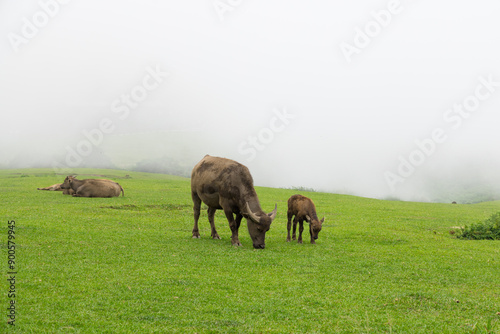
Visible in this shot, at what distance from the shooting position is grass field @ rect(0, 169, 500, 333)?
7883mm

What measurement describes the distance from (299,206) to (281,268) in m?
4.74

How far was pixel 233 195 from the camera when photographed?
1595 centimetres

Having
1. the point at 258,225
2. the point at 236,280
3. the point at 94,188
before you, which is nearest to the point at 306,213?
the point at 258,225

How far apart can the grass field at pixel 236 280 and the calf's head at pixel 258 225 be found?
385mm

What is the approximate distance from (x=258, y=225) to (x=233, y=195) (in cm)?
161

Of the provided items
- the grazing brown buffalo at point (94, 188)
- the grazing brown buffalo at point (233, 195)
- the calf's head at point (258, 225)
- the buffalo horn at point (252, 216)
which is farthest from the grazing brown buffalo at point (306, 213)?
the grazing brown buffalo at point (94, 188)

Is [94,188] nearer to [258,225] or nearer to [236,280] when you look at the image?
[258,225]

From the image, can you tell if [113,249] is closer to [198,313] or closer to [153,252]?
[153,252]

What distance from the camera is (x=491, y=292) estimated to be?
10570 millimetres

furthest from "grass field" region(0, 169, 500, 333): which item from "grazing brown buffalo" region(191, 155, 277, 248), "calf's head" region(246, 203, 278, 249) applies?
"grazing brown buffalo" region(191, 155, 277, 248)

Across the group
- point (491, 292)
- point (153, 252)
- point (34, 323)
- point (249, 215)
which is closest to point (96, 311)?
point (34, 323)

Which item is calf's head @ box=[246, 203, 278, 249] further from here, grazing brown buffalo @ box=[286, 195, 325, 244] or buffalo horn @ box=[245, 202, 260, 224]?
grazing brown buffalo @ box=[286, 195, 325, 244]

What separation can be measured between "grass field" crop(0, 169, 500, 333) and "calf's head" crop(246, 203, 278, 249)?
385 mm

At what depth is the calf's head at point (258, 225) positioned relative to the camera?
1499 centimetres
